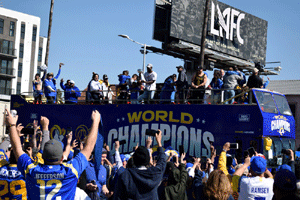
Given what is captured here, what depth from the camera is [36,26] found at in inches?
2744

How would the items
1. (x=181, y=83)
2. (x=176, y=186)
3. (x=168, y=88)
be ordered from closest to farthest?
(x=176, y=186) < (x=181, y=83) < (x=168, y=88)

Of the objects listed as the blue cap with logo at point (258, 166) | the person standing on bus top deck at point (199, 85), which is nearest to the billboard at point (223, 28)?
the person standing on bus top deck at point (199, 85)

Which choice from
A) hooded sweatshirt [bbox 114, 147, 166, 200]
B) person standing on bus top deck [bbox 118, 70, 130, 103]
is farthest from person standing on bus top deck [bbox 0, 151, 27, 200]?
person standing on bus top deck [bbox 118, 70, 130, 103]

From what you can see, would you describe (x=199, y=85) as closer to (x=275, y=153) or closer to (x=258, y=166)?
(x=275, y=153)

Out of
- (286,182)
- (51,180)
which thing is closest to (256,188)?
(286,182)

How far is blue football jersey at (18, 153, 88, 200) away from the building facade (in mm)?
55949

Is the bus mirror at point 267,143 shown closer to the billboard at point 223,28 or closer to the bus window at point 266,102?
the bus window at point 266,102

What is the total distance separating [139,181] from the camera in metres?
5.20

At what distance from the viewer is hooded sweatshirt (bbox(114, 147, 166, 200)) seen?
516cm

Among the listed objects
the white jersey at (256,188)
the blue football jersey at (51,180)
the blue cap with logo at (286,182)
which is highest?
the blue cap with logo at (286,182)

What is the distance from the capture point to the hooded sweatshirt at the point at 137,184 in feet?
16.9

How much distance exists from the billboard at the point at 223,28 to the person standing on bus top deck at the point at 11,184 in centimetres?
2769

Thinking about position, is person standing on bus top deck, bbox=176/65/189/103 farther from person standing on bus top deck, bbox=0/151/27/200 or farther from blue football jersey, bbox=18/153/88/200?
blue football jersey, bbox=18/153/88/200

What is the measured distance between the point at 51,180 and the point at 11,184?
54.3 inches
